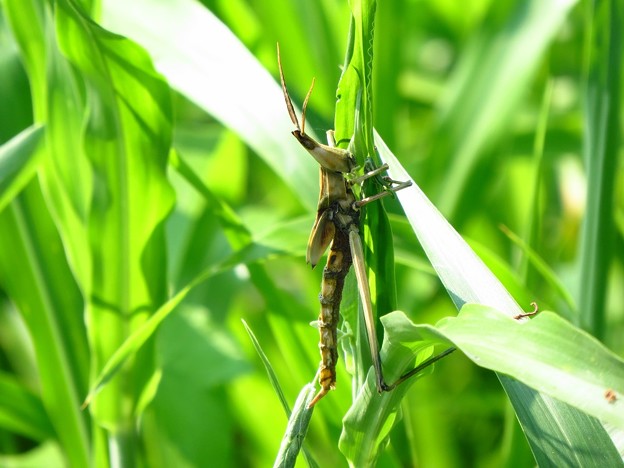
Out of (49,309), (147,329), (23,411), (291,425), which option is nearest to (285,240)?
(147,329)

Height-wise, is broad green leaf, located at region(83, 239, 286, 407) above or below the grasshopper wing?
below

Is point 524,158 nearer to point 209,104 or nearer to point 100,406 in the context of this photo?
point 209,104

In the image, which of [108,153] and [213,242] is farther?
[213,242]

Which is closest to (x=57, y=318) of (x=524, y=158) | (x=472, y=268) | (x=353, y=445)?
(x=353, y=445)

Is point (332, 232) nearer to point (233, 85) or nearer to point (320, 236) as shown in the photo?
point (320, 236)

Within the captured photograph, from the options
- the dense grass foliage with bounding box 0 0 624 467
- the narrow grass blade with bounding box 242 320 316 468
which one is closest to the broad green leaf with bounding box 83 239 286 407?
the dense grass foliage with bounding box 0 0 624 467

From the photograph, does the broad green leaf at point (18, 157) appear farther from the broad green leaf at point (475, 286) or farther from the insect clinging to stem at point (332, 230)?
the broad green leaf at point (475, 286)

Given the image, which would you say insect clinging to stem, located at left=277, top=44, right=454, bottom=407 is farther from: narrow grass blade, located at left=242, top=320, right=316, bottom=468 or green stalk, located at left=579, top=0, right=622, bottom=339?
green stalk, located at left=579, top=0, right=622, bottom=339

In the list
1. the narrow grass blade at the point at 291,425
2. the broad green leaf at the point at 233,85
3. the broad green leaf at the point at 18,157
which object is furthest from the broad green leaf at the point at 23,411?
the narrow grass blade at the point at 291,425
